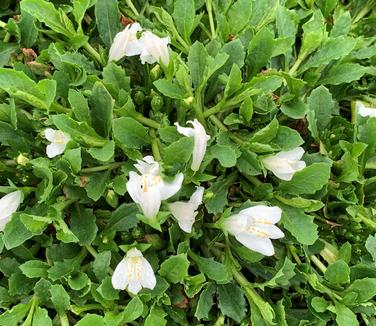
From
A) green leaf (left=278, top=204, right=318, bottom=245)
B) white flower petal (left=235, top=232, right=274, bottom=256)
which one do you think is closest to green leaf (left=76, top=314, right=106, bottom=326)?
white flower petal (left=235, top=232, right=274, bottom=256)

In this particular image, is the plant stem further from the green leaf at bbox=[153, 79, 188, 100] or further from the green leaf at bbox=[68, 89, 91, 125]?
the green leaf at bbox=[68, 89, 91, 125]

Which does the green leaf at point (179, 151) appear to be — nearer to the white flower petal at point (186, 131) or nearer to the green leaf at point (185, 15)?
the white flower petal at point (186, 131)

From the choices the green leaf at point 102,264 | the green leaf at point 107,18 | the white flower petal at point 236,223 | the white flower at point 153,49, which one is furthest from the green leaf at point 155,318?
the green leaf at point 107,18

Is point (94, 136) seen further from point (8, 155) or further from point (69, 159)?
point (8, 155)

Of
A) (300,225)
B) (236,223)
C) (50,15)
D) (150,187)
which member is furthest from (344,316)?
(50,15)

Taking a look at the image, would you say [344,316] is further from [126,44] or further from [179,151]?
[126,44]

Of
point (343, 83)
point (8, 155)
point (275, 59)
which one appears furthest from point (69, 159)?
point (343, 83)
